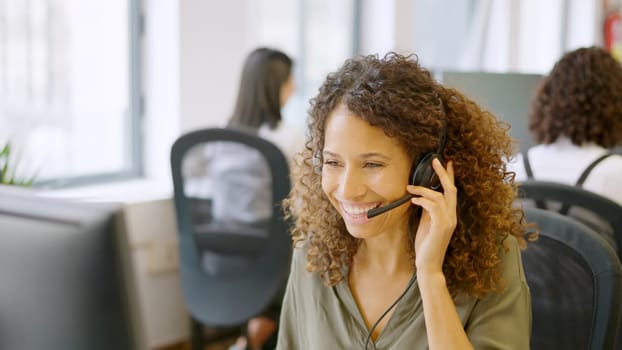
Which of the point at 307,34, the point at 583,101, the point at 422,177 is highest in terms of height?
the point at 307,34

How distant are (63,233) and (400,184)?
691 millimetres

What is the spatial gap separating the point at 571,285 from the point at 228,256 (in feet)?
4.95

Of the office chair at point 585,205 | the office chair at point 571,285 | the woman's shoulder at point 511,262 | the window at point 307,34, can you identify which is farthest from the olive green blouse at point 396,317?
the window at point 307,34

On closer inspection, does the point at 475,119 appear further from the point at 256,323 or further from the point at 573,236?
the point at 256,323

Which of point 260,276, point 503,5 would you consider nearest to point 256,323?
point 260,276

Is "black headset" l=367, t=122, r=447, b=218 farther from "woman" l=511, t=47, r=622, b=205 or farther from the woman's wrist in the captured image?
"woman" l=511, t=47, r=622, b=205

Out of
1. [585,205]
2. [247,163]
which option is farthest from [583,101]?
[247,163]

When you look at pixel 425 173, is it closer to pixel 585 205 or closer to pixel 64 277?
pixel 585 205

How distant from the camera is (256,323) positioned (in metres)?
3.28

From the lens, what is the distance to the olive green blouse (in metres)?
1.27

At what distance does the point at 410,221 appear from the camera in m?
1.40

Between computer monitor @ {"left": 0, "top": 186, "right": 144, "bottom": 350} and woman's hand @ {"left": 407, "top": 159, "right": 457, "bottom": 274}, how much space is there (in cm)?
63

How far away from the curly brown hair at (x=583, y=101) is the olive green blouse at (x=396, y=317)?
1.24 m

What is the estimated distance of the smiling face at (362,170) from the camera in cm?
131
